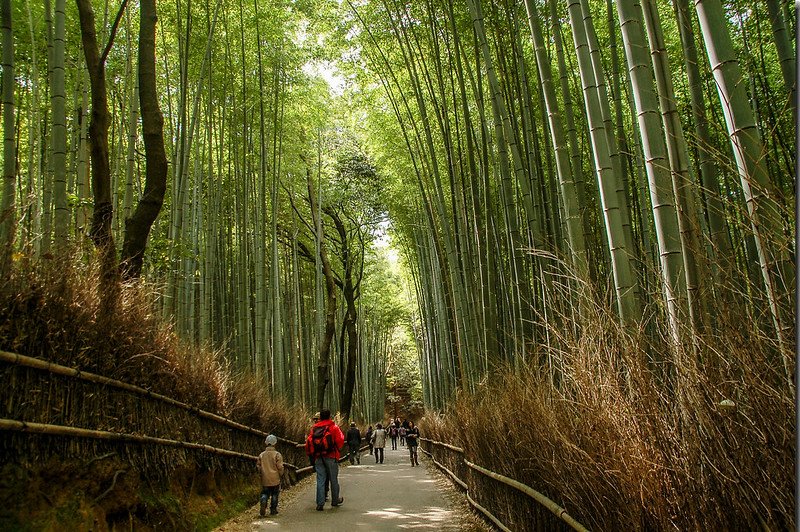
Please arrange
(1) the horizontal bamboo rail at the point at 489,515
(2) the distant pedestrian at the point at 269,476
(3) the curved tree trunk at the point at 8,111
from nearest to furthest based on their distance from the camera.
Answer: (3) the curved tree trunk at the point at 8,111
(1) the horizontal bamboo rail at the point at 489,515
(2) the distant pedestrian at the point at 269,476

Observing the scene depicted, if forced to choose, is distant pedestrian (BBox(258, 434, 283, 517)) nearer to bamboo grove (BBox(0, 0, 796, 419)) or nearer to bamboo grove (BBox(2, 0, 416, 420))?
bamboo grove (BBox(2, 0, 416, 420))

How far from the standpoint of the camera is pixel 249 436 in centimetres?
621

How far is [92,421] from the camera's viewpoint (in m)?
2.99

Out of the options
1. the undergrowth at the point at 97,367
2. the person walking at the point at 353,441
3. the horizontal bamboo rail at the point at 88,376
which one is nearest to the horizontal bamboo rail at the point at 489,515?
the undergrowth at the point at 97,367

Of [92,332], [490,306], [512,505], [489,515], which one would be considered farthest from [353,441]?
[92,332]

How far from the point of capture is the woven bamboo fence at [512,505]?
2413 mm

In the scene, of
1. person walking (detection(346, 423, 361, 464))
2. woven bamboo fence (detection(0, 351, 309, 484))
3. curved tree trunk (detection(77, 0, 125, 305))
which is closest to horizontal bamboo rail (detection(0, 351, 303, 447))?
woven bamboo fence (detection(0, 351, 309, 484))

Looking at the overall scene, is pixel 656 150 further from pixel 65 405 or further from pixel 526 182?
pixel 65 405

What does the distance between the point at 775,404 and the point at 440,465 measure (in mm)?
8354

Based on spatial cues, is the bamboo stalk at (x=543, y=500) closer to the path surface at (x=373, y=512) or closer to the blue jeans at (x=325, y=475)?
the path surface at (x=373, y=512)

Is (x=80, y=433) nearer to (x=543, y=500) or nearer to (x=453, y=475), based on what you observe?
(x=543, y=500)

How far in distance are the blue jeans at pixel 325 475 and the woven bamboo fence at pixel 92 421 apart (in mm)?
975

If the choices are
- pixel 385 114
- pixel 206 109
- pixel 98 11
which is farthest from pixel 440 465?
pixel 98 11

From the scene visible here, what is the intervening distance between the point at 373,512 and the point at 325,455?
69 cm
